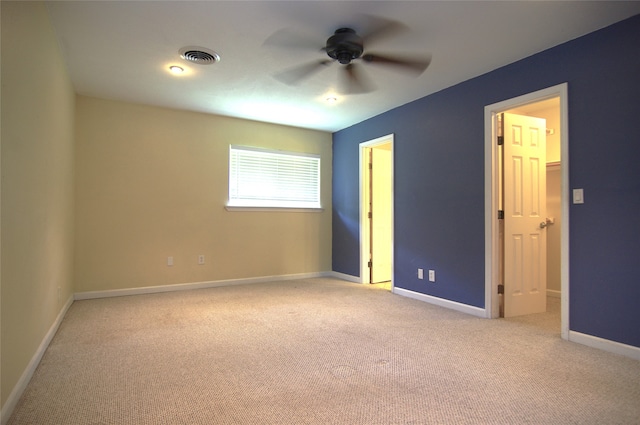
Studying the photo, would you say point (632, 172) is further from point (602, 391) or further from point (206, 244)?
point (206, 244)

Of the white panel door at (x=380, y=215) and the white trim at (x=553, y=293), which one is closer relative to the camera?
the white trim at (x=553, y=293)

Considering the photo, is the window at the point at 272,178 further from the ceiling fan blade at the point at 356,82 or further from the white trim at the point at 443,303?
the white trim at the point at 443,303

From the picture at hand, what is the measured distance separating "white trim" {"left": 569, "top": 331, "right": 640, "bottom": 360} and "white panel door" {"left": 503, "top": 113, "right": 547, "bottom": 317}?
0.75m

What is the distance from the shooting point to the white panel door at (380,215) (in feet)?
18.0

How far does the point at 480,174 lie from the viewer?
Answer: 3.67 m

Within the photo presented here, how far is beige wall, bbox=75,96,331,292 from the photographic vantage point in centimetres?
440

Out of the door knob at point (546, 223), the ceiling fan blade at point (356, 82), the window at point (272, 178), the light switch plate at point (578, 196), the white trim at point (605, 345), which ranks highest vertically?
the ceiling fan blade at point (356, 82)

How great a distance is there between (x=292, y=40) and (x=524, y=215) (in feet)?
9.20

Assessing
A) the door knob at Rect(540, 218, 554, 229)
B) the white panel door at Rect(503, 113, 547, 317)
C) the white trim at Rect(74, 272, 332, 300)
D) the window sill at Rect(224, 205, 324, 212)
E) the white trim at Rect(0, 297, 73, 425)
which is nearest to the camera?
the white trim at Rect(0, 297, 73, 425)

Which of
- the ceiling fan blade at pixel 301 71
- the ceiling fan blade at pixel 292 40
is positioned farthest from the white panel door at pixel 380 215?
the ceiling fan blade at pixel 292 40

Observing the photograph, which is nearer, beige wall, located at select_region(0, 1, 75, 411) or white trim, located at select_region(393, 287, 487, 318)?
beige wall, located at select_region(0, 1, 75, 411)

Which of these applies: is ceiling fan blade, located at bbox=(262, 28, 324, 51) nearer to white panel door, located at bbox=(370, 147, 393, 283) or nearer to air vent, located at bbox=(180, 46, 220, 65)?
air vent, located at bbox=(180, 46, 220, 65)

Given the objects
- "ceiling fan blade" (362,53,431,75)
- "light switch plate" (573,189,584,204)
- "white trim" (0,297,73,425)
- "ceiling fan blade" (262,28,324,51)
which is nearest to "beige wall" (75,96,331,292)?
"white trim" (0,297,73,425)

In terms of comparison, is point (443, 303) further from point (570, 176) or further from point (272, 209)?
point (272, 209)
